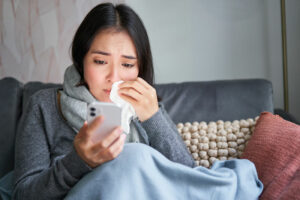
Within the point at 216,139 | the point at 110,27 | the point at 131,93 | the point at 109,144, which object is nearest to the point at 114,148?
the point at 109,144

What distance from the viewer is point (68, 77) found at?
1263 millimetres

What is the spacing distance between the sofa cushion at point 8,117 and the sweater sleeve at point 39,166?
37 cm

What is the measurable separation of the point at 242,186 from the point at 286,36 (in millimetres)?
1295

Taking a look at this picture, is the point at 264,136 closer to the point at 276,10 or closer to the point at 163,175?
the point at 163,175

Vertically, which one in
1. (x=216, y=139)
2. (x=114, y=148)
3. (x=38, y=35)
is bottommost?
(x=216, y=139)

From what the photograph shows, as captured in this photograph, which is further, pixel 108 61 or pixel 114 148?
pixel 108 61

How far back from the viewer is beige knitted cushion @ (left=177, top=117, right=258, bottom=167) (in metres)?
1.33

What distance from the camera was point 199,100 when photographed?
159cm

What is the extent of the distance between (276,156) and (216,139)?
11.5 inches

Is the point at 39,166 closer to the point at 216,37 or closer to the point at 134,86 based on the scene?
the point at 134,86

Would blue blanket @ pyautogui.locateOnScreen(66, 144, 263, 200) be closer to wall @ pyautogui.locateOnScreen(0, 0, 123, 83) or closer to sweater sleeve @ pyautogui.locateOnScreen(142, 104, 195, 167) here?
sweater sleeve @ pyautogui.locateOnScreen(142, 104, 195, 167)

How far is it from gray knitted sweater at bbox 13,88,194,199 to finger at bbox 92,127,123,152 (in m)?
0.10

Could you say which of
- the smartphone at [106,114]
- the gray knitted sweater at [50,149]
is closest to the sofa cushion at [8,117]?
the gray knitted sweater at [50,149]

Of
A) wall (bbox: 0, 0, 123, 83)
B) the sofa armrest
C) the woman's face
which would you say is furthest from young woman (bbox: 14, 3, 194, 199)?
wall (bbox: 0, 0, 123, 83)
